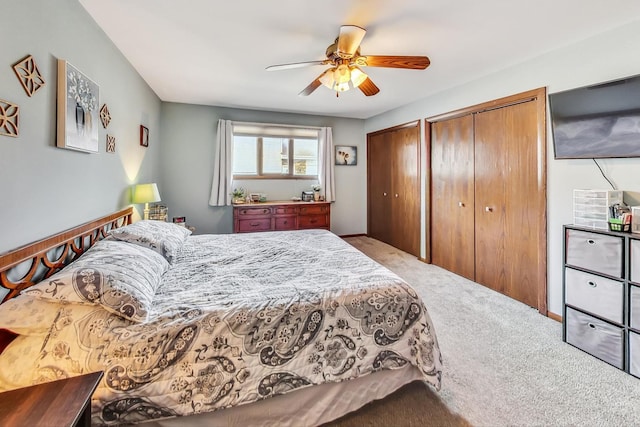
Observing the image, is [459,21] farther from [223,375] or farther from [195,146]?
[195,146]

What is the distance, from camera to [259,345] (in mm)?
1385

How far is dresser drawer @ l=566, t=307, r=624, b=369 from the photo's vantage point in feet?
6.49

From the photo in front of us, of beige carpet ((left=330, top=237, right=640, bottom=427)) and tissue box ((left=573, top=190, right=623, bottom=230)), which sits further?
tissue box ((left=573, top=190, right=623, bottom=230))

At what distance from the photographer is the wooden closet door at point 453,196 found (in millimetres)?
3650

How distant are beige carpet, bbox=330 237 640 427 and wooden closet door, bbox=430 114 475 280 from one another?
1144 mm

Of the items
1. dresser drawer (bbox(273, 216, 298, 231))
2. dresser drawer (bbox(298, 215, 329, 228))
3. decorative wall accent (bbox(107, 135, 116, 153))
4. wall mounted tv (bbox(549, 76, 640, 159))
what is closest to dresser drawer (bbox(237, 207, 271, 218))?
dresser drawer (bbox(273, 216, 298, 231))

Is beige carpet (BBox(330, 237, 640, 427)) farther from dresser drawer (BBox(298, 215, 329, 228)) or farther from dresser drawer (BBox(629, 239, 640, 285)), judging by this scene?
dresser drawer (BBox(298, 215, 329, 228))

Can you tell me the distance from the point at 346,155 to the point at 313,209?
4.90 feet

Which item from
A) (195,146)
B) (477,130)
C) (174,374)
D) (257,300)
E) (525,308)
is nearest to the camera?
(174,374)

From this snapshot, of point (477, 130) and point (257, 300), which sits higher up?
point (477, 130)

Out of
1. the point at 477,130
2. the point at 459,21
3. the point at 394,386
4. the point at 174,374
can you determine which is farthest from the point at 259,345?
the point at 477,130

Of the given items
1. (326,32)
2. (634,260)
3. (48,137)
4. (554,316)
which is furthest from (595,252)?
(48,137)

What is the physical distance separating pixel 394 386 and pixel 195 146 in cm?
450

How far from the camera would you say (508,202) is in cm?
316
